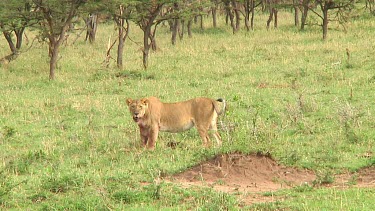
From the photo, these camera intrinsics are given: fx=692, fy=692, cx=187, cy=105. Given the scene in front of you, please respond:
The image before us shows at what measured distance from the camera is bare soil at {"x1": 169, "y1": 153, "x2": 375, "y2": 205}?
823 cm

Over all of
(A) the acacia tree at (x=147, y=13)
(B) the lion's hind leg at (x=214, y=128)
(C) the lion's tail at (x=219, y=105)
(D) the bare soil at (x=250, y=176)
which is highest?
(A) the acacia tree at (x=147, y=13)

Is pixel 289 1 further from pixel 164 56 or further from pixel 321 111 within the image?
pixel 321 111

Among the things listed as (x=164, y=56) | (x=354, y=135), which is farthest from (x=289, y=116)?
(x=164, y=56)

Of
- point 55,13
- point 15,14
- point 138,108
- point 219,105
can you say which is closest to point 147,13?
point 55,13

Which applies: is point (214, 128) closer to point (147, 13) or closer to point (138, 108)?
point (138, 108)

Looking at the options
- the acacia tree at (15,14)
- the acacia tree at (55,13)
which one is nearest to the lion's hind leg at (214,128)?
the acacia tree at (55,13)

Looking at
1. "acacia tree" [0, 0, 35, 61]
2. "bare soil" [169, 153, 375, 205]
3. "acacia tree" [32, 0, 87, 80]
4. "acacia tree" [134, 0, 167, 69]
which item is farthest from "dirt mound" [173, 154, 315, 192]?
"acacia tree" [0, 0, 35, 61]

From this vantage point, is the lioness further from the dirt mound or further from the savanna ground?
A: the dirt mound

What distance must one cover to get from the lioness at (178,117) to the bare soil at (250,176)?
4.68ft

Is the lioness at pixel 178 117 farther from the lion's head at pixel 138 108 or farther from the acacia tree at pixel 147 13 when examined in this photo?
the acacia tree at pixel 147 13

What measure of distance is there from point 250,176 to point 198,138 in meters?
2.58

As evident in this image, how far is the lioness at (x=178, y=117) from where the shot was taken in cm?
1037

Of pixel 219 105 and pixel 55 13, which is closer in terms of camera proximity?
pixel 219 105

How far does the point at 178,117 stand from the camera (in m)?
10.4
